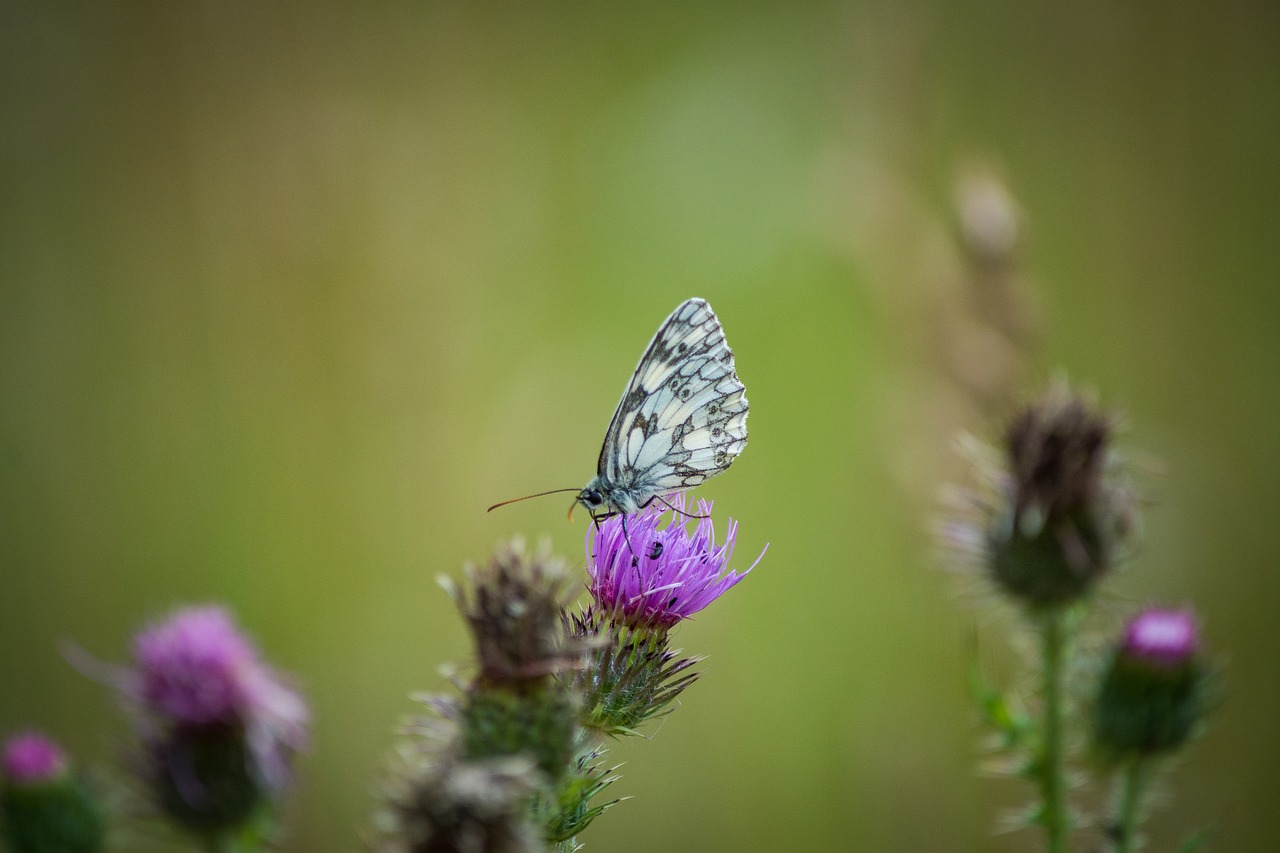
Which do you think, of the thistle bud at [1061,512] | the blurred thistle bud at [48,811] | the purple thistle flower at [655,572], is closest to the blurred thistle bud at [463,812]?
the purple thistle flower at [655,572]

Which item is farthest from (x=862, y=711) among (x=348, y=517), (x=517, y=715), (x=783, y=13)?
(x=783, y=13)

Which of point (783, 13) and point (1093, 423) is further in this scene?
point (783, 13)

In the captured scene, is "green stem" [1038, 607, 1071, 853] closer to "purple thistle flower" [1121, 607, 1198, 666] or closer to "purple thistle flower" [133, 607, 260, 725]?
"purple thistle flower" [1121, 607, 1198, 666]

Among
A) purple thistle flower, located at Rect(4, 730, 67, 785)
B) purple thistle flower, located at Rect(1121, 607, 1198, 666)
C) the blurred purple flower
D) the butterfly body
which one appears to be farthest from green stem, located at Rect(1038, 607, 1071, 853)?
purple thistle flower, located at Rect(4, 730, 67, 785)

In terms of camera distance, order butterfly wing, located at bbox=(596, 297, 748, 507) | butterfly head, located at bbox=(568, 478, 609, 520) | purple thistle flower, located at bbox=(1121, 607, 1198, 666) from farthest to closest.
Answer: butterfly wing, located at bbox=(596, 297, 748, 507), butterfly head, located at bbox=(568, 478, 609, 520), purple thistle flower, located at bbox=(1121, 607, 1198, 666)

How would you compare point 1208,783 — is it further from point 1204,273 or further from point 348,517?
point 348,517

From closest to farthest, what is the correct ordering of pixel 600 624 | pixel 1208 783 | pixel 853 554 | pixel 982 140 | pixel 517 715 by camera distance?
pixel 517 715 < pixel 600 624 < pixel 1208 783 < pixel 853 554 < pixel 982 140

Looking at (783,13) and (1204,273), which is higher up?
(783,13)

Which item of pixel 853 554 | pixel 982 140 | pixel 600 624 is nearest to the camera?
pixel 600 624
